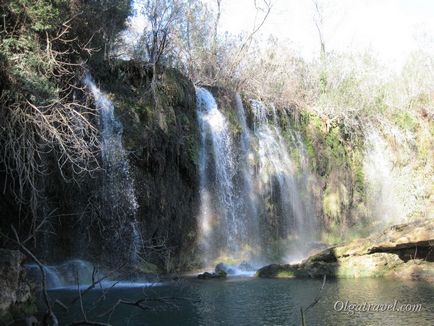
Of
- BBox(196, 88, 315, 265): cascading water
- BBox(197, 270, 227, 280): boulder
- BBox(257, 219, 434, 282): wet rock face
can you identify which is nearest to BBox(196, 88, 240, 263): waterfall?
BBox(196, 88, 315, 265): cascading water

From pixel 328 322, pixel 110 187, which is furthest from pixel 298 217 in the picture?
pixel 328 322

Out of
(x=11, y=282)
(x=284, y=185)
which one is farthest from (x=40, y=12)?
(x=284, y=185)

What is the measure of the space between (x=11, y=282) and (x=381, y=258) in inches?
365

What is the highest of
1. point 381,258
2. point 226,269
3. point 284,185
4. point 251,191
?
point 284,185

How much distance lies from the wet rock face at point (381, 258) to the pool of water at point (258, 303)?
0.76 meters

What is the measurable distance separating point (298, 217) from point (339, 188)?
10.4 ft

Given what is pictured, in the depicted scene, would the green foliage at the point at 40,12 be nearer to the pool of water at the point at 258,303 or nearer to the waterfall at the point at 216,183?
the pool of water at the point at 258,303

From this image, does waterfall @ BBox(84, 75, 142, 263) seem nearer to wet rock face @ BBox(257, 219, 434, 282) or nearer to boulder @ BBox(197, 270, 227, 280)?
boulder @ BBox(197, 270, 227, 280)

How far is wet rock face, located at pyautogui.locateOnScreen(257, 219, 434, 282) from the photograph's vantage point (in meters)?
13.1

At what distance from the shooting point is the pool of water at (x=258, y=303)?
8.55 meters

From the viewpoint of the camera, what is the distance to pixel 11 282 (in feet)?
27.9

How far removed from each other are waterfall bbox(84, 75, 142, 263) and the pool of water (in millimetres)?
2151

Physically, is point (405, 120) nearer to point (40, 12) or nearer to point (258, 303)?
point (258, 303)

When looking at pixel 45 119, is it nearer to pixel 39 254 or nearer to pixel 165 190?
pixel 39 254
